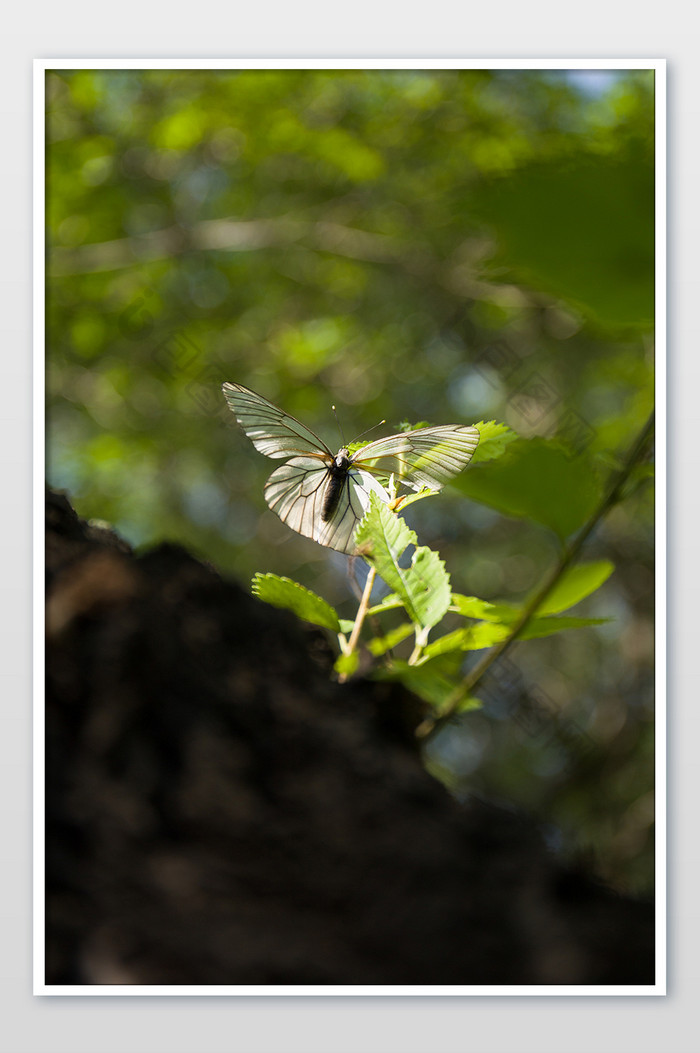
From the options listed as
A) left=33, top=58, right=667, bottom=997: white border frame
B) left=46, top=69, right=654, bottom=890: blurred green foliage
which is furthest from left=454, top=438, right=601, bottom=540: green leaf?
left=46, top=69, right=654, bottom=890: blurred green foliage

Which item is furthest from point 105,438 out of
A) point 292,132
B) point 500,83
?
point 500,83

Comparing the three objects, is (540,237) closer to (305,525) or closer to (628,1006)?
(305,525)

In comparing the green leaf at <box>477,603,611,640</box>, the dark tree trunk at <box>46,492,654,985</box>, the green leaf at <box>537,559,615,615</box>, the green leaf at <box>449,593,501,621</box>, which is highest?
the green leaf at <box>537,559,615,615</box>

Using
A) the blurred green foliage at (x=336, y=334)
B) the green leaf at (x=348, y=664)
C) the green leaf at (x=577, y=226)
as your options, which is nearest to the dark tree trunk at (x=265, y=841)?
the green leaf at (x=348, y=664)

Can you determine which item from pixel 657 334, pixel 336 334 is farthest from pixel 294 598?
pixel 336 334

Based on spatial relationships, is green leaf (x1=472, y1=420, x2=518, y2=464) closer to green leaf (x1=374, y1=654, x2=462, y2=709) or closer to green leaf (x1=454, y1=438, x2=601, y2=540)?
green leaf (x1=454, y1=438, x2=601, y2=540)

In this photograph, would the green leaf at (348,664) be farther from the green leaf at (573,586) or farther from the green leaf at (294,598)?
the green leaf at (573,586)

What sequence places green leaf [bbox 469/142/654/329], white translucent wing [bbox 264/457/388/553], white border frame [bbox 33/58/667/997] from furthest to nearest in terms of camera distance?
white border frame [bbox 33/58/667/997] < white translucent wing [bbox 264/457/388/553] < green leaf [bbox 469/142/654/329]
